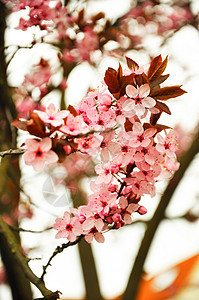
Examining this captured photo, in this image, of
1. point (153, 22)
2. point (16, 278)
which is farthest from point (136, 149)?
point (153, 22)

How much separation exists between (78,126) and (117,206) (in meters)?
0.27

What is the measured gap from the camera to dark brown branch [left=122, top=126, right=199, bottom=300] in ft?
8.25

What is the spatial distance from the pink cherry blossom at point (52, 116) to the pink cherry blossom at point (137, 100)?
0.52 feet

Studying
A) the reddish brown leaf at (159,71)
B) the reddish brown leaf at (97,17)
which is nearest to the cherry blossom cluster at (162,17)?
the reddish brown leaf at (97,17)

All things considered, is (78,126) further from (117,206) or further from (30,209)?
(30,209)

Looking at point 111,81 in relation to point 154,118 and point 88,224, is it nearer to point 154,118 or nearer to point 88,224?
point 154,118

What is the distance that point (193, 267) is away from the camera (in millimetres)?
5215

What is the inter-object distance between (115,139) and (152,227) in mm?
1900

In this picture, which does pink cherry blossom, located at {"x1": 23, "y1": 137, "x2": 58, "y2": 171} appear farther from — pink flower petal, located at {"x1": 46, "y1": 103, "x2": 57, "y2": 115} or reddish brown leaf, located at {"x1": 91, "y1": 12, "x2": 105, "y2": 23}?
reddish brown leaf, located at {"x1": 91, "y1": 12, "x2": 105, "y2": 23}

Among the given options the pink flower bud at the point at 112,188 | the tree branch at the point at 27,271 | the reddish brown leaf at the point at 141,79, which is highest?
the reddish brown leaf at the point at 141,79

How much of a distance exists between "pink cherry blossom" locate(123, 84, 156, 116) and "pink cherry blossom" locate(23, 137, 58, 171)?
0.21m

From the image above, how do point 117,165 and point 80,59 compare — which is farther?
point 80,59

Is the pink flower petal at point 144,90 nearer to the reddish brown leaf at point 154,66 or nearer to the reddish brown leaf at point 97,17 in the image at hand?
the reddish brown leaf at point 154,66

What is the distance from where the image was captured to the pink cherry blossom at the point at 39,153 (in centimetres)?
66
